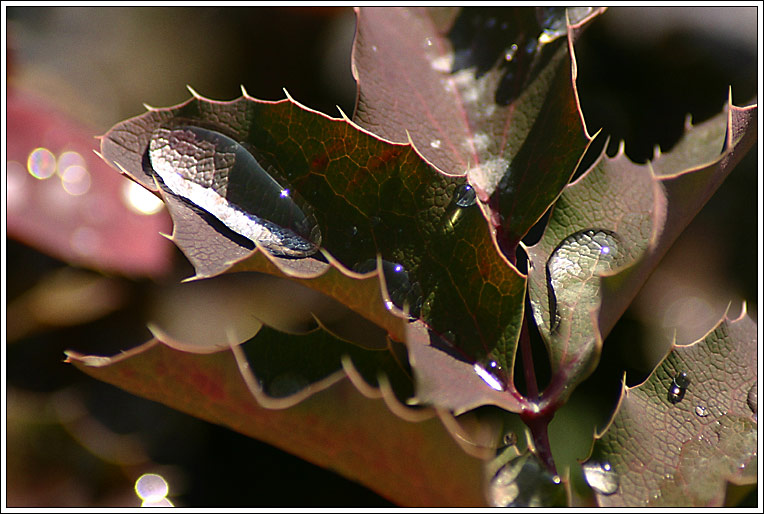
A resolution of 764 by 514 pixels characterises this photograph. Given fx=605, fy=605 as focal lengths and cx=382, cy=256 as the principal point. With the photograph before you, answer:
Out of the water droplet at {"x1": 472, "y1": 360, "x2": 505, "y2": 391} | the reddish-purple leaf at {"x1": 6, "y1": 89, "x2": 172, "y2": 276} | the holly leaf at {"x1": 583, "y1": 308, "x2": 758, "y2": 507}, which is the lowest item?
the reddish-purple leaf at {"x1": 6, "y1": 89, "x2": 172, "y2": 276}

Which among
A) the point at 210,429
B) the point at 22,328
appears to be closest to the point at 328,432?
the point at 210,429

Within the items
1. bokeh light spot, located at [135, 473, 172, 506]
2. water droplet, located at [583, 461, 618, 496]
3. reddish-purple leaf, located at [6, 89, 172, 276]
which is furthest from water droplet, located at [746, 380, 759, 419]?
reddish-purple leaf, located at [6, 89, 172, 276]

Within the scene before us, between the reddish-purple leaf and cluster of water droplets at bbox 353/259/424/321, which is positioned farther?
the reddish-purple leaf

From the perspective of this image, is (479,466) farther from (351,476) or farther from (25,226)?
(25,226)

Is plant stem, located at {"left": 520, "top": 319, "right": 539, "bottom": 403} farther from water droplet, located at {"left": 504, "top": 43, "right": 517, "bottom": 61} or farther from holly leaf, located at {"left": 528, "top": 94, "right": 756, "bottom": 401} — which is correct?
water droplet, located at {"left": 504, "top": 43, "right": 517, "bottom": 61}

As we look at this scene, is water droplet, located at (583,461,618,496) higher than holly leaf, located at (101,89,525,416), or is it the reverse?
holly leaf, located at (101,89,525,416)

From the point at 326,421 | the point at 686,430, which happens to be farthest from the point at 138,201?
the point at 686,430
